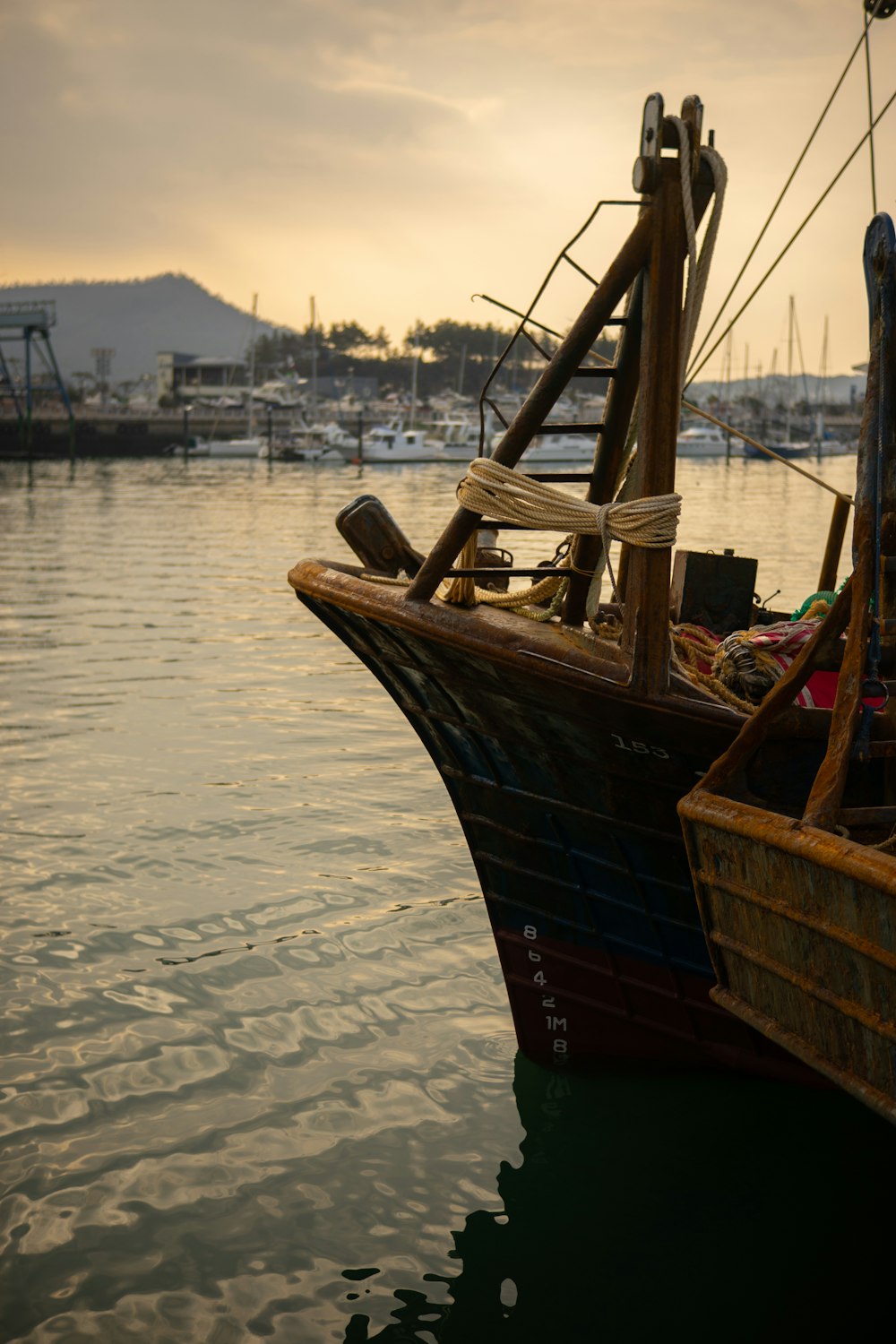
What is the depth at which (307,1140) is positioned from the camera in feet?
15.6

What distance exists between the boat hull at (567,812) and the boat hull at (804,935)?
471 mm

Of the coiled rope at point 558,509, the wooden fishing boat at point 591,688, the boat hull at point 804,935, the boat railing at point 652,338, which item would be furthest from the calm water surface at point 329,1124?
the coiled rope at point 558,509

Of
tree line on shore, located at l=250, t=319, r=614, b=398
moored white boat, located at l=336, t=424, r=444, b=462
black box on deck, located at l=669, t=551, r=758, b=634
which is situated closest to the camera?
black box on deck, located at l=669, t=551, r=758, b=634

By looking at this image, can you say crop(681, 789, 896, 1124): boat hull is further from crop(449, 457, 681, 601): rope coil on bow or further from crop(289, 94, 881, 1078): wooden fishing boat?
crop(449, 457, 681, 601): rope coil on bow

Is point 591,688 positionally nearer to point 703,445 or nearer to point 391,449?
point 391,449

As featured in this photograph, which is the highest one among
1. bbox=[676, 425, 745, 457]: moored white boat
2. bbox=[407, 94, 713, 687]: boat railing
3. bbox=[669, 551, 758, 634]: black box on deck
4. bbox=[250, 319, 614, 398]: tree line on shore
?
bbox=[250, 319, 614, 398]: tree line on shore

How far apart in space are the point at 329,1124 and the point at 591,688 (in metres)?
1.95

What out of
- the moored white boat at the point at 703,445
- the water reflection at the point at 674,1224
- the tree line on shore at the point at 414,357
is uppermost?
the tree line on shore at the point at 414,357

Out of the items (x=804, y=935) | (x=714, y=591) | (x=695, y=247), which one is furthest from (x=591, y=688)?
(x=714, y=591)

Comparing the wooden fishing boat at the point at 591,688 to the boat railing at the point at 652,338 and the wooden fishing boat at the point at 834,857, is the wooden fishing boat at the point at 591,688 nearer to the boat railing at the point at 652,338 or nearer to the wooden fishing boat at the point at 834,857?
the boat railing at the point at 652,338

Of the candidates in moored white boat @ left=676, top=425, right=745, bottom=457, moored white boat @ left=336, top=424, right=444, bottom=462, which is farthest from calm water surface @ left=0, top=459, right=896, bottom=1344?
moored white boat @ left=676, top=425, right=745, bottom=457

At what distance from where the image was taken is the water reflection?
3.86 metres

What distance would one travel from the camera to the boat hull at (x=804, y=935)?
3230 mm

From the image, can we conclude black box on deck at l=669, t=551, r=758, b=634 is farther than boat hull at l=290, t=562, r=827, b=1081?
Yes
